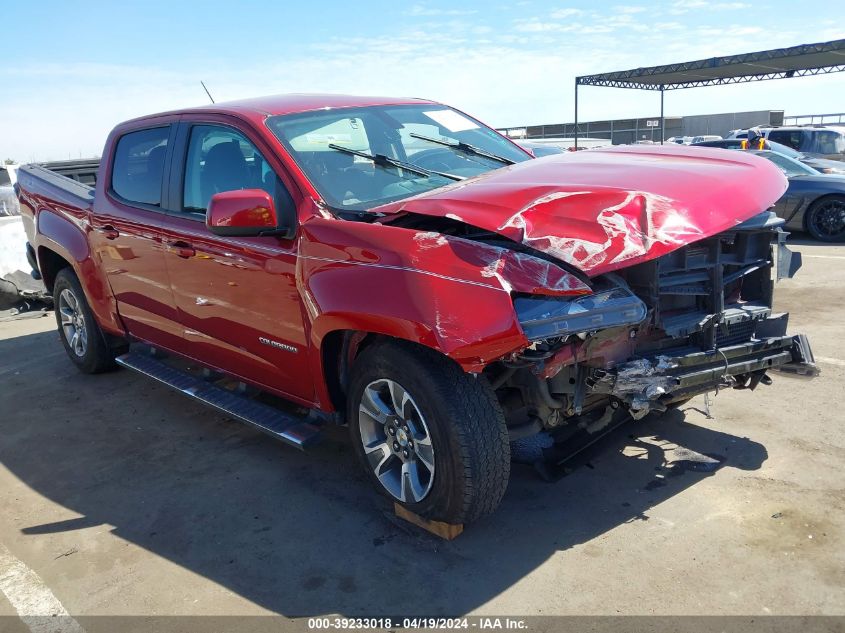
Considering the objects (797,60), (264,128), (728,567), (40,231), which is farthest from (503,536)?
(797,60)

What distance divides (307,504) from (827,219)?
9245mm

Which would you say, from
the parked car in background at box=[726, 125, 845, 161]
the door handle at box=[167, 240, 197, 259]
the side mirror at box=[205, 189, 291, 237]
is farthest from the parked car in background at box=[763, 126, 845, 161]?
the side mirror at box=[205, 189, 291, 237]

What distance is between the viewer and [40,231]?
19.3 ft

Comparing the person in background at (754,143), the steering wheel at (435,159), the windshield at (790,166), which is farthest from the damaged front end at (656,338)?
the person in background at (754,143)

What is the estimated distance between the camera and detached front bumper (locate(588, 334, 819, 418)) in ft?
9.57

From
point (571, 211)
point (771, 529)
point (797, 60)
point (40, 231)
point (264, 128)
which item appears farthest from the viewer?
point (797, 60)

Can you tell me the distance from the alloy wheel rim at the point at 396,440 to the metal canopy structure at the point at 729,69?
25004 mm

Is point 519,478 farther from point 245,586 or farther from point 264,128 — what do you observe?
point 264,128

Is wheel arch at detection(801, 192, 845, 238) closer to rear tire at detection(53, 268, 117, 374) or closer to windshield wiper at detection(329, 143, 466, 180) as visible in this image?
windshield wiper at detection(329, 143, 466, 180)

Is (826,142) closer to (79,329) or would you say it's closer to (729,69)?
(729,69)

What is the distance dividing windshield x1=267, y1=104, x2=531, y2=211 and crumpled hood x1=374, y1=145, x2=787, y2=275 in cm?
34

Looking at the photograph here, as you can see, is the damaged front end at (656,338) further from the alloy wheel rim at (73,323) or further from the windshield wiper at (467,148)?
the alloy wheel rim at (73,323)

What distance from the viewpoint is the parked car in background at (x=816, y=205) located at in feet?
32.7

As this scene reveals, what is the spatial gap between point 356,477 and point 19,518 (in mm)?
1753
